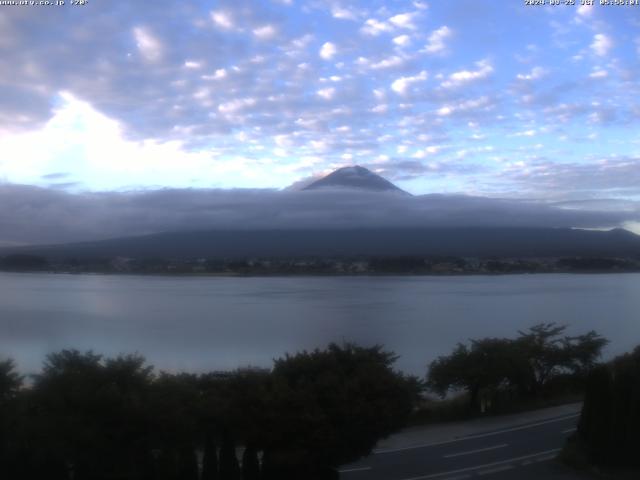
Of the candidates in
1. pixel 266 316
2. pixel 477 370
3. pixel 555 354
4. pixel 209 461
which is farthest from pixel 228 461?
pixel 266 316

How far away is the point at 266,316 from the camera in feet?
92.4

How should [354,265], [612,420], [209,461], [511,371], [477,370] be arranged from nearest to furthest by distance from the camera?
[209,461], [612,420], [477,370], [511,371], [354,265]

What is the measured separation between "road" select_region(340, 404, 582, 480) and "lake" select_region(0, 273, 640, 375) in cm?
593

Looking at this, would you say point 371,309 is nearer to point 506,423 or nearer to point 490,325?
point 490,325

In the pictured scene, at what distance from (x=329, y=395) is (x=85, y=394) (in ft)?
7.62

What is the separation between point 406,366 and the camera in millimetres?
18875

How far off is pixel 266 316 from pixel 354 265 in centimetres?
2826

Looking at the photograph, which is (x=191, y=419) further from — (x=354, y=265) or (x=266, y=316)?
(x=354, y=265)

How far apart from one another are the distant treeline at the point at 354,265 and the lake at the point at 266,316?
3.89ft

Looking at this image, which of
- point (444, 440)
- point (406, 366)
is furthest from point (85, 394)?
point (406, 366)

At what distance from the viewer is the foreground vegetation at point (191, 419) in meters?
6.33

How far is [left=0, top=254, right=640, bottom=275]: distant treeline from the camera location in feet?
141

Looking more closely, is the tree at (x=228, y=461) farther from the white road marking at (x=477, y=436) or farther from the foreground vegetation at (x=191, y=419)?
the white road marking at (x=477, y=436)

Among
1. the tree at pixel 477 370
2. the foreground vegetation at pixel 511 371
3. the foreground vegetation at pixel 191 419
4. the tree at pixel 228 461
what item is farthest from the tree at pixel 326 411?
the tree at pixel 477 370
